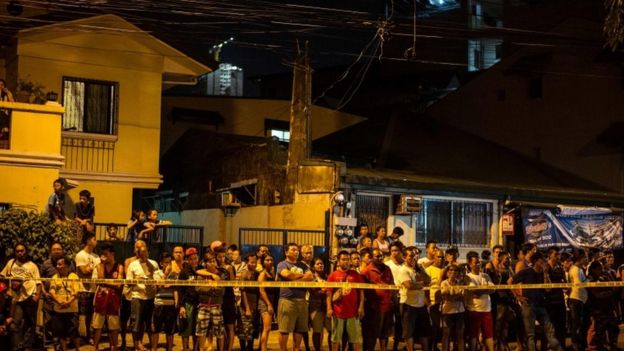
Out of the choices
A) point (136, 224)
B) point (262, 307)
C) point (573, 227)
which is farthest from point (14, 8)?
point (573, 227)

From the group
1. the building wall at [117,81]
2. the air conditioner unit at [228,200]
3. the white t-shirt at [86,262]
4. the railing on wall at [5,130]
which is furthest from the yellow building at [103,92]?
the white t-shirt at [86,262]

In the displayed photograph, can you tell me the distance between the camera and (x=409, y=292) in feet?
53.7

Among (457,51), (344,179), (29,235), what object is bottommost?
(29,235)

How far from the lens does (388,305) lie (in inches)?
639

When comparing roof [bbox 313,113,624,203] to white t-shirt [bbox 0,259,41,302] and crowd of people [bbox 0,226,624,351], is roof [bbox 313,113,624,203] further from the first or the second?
white t-shirt [bbox 0,259,41,302]

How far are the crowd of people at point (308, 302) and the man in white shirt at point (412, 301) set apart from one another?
0.02 m

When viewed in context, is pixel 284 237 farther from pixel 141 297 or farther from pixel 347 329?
pixel 141 297

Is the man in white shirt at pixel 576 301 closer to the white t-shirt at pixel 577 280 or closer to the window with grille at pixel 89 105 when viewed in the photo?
the white t-shirt at pixel 577 280

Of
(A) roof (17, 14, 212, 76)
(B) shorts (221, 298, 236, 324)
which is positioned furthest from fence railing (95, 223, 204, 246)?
(B) shorts (221, 298, 236, 324)

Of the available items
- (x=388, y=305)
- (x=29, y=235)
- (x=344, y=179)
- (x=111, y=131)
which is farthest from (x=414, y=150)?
(x=29, y=235)

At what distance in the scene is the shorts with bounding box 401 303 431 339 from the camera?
16391 mm

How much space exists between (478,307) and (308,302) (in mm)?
3135

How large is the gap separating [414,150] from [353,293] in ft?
51.7

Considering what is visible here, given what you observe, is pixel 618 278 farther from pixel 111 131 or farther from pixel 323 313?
pixel 111 131
